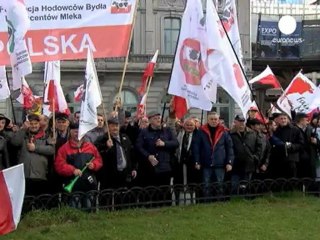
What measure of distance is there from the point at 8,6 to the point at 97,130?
266 centimetres

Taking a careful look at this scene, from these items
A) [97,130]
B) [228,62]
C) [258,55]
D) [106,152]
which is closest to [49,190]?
[106,152]

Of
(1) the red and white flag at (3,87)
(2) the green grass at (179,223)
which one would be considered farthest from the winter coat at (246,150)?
(1) the red and white flag at (3,87)

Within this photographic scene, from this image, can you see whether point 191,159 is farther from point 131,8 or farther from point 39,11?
point 39,11

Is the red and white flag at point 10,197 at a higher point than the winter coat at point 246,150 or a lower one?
lower

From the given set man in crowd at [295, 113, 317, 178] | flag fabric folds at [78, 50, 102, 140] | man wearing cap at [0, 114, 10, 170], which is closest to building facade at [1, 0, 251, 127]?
man in crowd at [295, 113, 317, 178]

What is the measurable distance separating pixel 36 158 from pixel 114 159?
4.05 ft

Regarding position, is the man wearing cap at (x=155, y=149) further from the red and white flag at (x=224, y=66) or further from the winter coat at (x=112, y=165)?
the red and white flag at (x=224, y=66)

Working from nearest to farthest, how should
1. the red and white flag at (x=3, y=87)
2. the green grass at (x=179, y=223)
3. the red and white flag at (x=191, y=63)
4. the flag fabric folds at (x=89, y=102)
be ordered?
the green grass at (x=179, y=223)
the flag fabric folds at (x=89, y=102)
the red and white flag at (x=3, y=87)
the red and white flag at (x=191, y=63)

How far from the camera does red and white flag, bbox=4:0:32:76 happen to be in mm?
8586

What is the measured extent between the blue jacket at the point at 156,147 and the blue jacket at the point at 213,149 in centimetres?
39

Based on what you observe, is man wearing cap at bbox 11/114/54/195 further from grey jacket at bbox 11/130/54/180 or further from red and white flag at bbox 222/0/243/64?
red and white flag at bbox 222/0/243/64

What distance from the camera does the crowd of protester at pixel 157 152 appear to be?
28.9ft

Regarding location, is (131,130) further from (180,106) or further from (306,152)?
(306,152)

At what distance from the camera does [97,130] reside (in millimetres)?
10547
